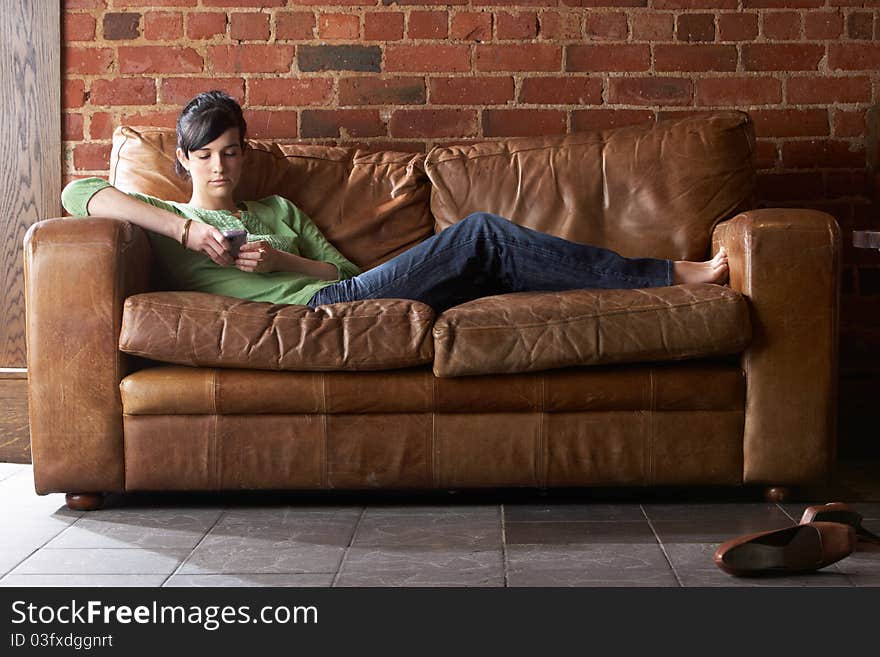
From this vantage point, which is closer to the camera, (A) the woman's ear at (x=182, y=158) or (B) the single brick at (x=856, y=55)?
(A) the woman's ear at (x=182, y=158)

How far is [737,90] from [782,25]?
25 centimetres

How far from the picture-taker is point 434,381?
7.90 ft

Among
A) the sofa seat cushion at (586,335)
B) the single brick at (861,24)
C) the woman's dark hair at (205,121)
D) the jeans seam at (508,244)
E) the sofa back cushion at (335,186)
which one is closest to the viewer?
the sofa seat cushion at (586,335)

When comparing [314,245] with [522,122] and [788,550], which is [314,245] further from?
[788,550]

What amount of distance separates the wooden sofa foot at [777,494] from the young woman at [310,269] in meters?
0.51

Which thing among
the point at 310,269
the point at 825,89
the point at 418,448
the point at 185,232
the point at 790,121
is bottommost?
the point at 418,448

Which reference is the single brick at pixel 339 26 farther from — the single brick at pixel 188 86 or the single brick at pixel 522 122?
the single brick at pixel 522 122

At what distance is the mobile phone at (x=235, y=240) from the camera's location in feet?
8.57

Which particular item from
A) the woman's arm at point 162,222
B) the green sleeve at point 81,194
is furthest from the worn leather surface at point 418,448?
the green sleeve at point 81,194

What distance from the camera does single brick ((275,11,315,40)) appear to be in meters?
3.38

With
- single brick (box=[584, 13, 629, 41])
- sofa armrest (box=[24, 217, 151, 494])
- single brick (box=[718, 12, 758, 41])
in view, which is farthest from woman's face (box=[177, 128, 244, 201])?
single brick (box=[718, 12, 758, 41])

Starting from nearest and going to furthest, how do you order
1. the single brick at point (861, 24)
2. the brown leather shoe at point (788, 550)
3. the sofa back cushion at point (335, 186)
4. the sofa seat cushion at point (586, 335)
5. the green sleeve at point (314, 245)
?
the brown leather shoe at point (788, 550)
the sofa seat cushion at point (586, 335)
the green sleeve at point (314, 245)
the sofa back cushion at point (335, 186)
the single brick at point (861, 24)

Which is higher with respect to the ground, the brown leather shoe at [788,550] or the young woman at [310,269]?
the young woman at [310,269]

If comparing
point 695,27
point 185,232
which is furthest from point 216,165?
point 695,27
